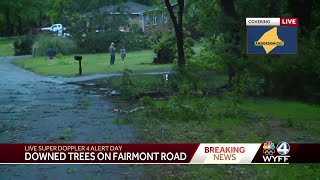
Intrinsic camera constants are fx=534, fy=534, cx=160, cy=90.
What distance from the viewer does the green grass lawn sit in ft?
110

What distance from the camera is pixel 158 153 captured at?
5.21 metres

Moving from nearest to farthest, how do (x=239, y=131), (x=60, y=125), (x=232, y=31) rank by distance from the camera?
(x=239, y=131)
(x=60, y=125)
(x=232, y=31)

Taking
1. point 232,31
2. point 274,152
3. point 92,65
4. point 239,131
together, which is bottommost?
point 92,65

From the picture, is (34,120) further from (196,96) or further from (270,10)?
(270,10)

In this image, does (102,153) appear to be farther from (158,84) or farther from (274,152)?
(158,84)

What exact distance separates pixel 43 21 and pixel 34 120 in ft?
256

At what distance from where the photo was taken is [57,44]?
168ft

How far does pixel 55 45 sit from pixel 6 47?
23.7 meters

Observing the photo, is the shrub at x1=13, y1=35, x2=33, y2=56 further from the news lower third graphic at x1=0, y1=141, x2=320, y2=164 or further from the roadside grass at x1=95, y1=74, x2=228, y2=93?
the news lower third graphic at x1=0, y1=141, x2=320, y2=164

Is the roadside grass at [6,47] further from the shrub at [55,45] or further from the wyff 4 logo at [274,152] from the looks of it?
the wyff 4 logo at [274,152]

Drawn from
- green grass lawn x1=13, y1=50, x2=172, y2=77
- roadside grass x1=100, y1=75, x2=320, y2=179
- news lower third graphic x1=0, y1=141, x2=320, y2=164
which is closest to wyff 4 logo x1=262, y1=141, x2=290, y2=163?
news lower third graphic x1=0, y1=141, x2=320, y2=164

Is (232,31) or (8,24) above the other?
(8,24)

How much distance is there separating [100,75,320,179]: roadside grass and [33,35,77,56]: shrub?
118 ft

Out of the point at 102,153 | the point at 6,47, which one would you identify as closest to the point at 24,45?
the point at 6,47
